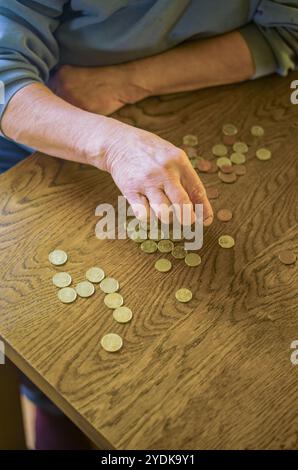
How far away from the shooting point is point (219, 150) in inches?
49.3

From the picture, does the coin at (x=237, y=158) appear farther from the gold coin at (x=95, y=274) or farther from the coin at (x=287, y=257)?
the gold coin at (x=95, y=274)

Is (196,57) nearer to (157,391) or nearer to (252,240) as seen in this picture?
Result: (252,240)

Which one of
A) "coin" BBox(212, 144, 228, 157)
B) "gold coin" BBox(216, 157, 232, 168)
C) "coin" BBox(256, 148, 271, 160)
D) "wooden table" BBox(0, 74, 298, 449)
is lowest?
"wooden table" BBox(0, 74, 298, 449)

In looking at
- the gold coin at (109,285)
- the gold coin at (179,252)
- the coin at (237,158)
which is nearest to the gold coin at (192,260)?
the gold coin at (179,252)

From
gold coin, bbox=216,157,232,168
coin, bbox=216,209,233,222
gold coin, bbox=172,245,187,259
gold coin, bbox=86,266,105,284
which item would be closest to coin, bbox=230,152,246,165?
gold coin, bbox=216,157,232,168

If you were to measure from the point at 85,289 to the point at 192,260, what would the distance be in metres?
0.19

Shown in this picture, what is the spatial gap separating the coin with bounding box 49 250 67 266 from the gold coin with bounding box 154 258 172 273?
0.15 meters

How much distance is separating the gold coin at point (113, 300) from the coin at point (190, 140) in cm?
39

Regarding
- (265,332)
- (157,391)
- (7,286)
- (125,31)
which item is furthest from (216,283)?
(125,31)

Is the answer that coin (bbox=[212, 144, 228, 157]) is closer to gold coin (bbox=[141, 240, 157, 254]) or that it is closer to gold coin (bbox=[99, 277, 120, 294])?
gold coin (bbox=[141, 240, 157, 254])

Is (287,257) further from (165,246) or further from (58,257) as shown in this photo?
(58,257)

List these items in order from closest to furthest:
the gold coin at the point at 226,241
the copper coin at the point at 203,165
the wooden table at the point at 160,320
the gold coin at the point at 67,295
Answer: the wooden table at the point at 160,320 < the gold coin at the point at 67,295 < the gold coin at the point at 226,241 < the copper coin at the point at 203,165

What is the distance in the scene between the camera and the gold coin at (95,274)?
103 centimetres

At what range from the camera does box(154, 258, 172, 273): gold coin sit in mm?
1059
